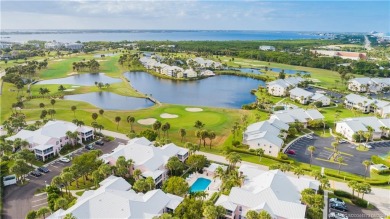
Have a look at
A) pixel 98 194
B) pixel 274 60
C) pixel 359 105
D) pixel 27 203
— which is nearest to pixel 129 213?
pixel 98 194

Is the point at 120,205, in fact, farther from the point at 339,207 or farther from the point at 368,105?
the point at 368,105

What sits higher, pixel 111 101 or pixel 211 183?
pixel 111 101

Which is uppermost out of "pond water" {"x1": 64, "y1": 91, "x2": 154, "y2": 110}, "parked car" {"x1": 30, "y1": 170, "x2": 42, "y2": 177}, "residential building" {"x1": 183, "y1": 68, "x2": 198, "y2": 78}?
"residential building" {"x1": 183, "y1": 68, "x2": 198, "y2": 78}

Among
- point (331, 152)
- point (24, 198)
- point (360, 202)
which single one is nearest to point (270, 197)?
point (360, 202)

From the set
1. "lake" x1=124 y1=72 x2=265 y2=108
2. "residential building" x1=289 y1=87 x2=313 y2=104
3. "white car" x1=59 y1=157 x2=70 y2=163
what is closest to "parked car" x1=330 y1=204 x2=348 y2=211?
"white car" x1=59 y1=157 x2=70 y2=163

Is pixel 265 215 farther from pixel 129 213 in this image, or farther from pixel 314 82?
pixel 314 82

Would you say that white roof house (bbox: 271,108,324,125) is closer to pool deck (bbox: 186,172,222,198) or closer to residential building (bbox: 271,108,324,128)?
Result: residential building (bbox: 271,108,324,128)
